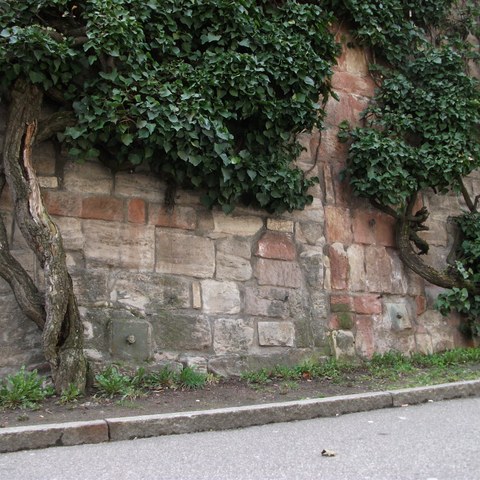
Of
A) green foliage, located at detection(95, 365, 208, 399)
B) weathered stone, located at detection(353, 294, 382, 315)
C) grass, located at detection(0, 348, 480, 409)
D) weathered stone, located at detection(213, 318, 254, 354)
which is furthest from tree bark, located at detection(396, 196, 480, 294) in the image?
green foliage, located at detection(95, 365, 208, 399)

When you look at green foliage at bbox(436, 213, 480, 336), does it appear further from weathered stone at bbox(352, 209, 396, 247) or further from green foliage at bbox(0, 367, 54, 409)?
green foliage at bbox(0, 367, 54, 409)

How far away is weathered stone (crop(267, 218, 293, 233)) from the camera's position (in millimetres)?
5875

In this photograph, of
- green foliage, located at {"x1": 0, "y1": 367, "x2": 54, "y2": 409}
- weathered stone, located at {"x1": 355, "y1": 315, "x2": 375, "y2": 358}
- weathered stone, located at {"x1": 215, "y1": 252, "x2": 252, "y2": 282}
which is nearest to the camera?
green foliage, located at {"x1": 0, "y1": 367, "x2": 54, "y2": 409}

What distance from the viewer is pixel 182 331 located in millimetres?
5227

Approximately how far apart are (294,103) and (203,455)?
3.40 meters

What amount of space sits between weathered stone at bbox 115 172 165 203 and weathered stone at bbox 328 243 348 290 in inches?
75.6

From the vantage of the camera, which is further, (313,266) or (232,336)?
(313,266)

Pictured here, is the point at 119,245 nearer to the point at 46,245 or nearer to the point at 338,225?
the point at 46,245

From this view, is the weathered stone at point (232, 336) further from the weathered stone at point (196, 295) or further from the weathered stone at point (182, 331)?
the weathered stone at point (196, 295)

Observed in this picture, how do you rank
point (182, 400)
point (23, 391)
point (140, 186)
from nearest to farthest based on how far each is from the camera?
point (23, 391)
point (182, 400)
point (140, 186)

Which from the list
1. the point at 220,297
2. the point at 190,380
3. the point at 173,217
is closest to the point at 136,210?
the point at 173,217

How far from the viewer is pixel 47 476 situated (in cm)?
296

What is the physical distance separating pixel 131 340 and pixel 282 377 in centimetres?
138

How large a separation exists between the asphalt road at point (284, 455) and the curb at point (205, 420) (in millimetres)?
74
